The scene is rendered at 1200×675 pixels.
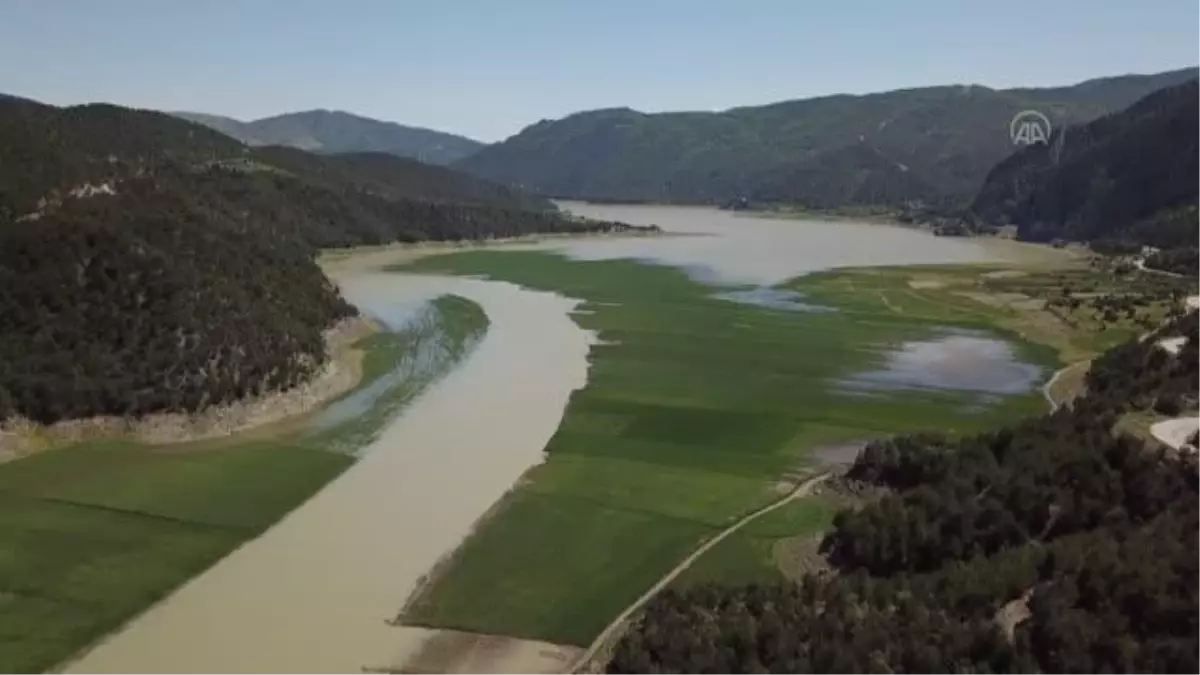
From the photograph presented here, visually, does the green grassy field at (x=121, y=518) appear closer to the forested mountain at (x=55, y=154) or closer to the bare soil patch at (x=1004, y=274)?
the forested mountain at (x=55, y=154)

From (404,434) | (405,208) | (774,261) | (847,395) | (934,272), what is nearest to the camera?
(404,434)

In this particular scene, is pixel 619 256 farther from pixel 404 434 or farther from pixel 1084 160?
pixel 404 434

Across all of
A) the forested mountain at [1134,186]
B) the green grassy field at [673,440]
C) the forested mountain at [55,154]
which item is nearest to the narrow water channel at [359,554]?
the green grassy field at [673,440]

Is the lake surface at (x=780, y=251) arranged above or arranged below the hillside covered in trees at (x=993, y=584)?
below

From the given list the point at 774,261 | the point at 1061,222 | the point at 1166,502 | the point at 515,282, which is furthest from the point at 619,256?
the point at 1166,502

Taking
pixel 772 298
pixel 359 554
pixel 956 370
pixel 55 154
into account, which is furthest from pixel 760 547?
pixel 772 298

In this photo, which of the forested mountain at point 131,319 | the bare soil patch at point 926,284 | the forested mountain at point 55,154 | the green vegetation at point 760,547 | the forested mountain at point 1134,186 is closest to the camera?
the green vegetation at point 760,547

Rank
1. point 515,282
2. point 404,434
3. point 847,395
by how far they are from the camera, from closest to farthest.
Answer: point 404,434 < point 847,395 < point 515,282
